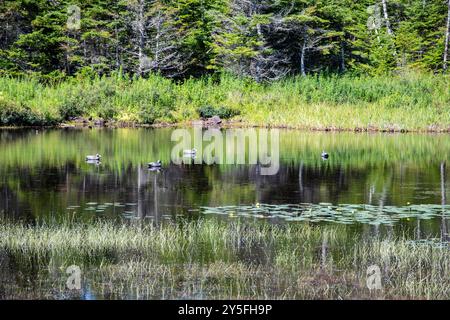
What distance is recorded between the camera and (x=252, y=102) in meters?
41.7

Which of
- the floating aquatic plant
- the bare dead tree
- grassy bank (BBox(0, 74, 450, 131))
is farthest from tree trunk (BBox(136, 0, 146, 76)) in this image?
the floating aquatic plant

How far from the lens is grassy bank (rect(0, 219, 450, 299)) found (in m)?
9.18

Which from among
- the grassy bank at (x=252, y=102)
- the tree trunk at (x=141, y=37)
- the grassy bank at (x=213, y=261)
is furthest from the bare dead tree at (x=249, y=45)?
the grassy bank at (x=213, y=261)

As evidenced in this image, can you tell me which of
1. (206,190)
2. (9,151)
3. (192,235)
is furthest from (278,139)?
(192,235)

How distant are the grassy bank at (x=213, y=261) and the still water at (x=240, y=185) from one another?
1.48 meters

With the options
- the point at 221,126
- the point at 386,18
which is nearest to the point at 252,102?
the point at 221,126

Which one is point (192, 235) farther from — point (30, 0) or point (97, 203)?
point (30, 0)

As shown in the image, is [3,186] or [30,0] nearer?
[3,186]

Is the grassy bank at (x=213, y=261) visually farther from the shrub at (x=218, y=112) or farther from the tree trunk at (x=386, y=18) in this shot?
the tree trunk at (x=386, y=18)

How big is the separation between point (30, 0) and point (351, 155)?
96.1ft

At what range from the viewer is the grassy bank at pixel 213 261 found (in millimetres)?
9180

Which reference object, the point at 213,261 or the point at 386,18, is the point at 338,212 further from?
the point at 386,18

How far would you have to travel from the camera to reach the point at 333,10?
1889 inches

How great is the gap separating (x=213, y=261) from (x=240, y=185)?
8470 millimetres
